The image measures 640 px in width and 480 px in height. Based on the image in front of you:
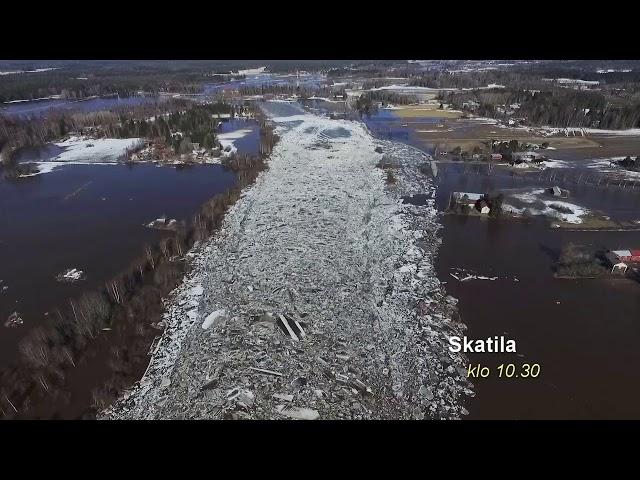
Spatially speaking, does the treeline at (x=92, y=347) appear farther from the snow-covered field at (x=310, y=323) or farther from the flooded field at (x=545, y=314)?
the flooded field at (x=545, y=314)

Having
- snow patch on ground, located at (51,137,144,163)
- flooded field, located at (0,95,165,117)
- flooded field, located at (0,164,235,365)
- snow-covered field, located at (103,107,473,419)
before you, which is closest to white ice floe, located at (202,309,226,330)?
snow-covered field, located at (103,107,473,419)

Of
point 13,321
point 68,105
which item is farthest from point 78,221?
point 68,105

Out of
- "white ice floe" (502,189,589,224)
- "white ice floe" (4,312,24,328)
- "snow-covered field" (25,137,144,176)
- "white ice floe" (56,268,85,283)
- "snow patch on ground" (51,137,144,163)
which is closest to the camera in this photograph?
"white ice floe" (4,312,24,328)

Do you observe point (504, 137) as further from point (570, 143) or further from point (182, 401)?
point (182, 401)

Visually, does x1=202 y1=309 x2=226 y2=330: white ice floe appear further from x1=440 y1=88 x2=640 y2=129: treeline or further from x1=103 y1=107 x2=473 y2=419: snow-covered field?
x1=440 y1=88 x2=640 y2=129: treeline

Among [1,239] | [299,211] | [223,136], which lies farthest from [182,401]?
[223,136]

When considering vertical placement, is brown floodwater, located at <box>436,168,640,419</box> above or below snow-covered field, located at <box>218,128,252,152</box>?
below
